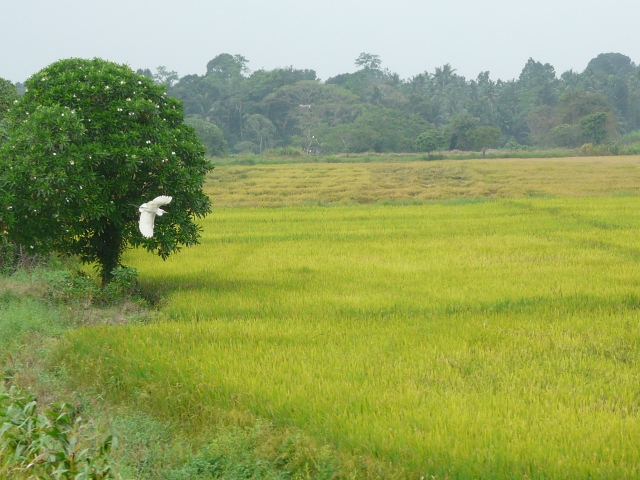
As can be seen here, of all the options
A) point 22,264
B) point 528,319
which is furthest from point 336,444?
point 22,264

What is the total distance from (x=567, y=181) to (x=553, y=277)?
57.1 feet

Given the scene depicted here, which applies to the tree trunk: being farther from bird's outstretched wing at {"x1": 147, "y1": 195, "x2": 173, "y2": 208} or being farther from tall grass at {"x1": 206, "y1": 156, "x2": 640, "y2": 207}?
tall grass at {"x1": 206, "y1": 156, "x2": 640, "y2": 207}

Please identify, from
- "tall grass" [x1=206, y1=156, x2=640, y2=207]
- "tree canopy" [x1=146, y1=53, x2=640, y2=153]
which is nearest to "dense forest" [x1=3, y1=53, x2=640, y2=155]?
"tree canopy" [x1=146, y1=53, x2=640, y2=153]

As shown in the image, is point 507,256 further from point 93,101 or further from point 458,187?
point 458,187

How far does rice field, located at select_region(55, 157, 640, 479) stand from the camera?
3898 mm

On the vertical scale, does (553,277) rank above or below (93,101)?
below

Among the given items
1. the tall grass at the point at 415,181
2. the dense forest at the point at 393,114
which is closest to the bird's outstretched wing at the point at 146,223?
the tall grass at the point at 415,181

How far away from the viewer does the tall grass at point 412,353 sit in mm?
3885

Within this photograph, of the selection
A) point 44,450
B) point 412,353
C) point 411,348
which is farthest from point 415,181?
point 44,450

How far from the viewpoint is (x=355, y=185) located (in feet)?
82.6

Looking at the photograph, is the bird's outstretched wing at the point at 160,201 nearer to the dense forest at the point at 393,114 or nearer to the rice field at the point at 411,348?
the rice field at the point at 411,348

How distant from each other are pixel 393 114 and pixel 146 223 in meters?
38.0

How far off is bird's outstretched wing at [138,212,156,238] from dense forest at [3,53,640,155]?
3156cm

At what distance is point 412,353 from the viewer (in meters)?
5.45
